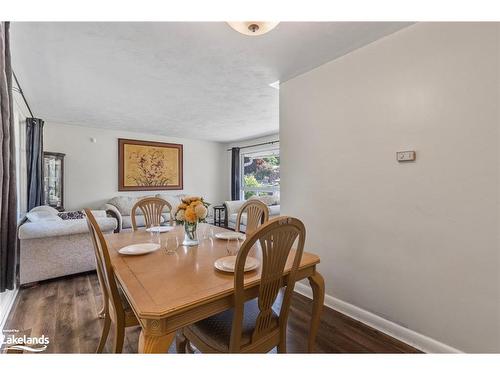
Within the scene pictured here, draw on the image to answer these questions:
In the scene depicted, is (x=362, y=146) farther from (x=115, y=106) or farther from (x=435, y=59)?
(x=115, y=106)

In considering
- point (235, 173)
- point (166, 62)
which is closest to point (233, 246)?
point (166, 62)

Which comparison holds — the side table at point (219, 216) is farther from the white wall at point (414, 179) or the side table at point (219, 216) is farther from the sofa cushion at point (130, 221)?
the white wall at point (414, 179)

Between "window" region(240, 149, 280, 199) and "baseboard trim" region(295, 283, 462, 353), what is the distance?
3735 millimetres

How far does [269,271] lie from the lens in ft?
3.59

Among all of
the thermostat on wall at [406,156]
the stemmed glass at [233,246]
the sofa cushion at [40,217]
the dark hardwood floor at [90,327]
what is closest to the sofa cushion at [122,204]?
the sofa cushion at [40,217]

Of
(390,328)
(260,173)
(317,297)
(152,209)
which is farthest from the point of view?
(260,173)

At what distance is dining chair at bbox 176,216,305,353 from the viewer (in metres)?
1.01

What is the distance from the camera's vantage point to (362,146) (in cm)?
198

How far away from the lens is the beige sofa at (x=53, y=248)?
2549 millimetres

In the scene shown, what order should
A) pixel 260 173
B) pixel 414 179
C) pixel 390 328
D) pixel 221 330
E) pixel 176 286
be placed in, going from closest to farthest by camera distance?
1. pixel 176 286
2. pixel 221 330
3. pixel 414 179
4. pixel 390 328
5. pixel 260 173

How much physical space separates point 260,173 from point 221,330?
518cm

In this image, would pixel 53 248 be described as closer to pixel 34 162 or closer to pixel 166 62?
pixel 34 162
